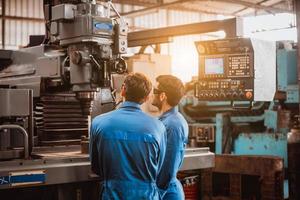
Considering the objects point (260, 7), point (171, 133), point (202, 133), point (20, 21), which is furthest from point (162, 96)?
point (260, 7)

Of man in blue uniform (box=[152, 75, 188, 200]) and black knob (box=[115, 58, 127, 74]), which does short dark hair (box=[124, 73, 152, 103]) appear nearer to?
black knob (box=[115, 58, 127, 74])

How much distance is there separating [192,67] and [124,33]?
300 inches

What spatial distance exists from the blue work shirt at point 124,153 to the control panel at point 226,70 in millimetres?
1187

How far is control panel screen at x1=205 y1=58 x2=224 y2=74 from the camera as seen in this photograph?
3.41 metres

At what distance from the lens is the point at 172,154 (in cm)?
260

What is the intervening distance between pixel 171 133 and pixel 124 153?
0.52 meters

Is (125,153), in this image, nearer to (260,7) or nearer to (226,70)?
(226,70)

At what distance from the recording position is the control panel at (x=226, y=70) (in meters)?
3.22

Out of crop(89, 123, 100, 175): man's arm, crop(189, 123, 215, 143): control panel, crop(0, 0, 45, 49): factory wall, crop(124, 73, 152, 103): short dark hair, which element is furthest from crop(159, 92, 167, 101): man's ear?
crop(0, 0, 45, 49): factory wall

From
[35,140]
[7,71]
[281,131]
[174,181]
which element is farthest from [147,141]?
[281,131]

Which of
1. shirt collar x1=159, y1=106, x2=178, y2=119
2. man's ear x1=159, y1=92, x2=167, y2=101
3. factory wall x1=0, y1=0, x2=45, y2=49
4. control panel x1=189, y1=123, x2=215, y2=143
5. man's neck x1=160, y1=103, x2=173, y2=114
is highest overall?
factory wall x1=0, y1=0, x2=45, y2=49

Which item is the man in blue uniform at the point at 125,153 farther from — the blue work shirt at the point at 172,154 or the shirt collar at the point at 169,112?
the shirt collar at the point at 169,112

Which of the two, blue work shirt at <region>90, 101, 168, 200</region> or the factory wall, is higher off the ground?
the factory wall

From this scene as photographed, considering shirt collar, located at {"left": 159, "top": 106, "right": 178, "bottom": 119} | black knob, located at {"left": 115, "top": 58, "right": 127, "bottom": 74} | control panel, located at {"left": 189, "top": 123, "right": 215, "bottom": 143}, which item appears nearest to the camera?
black knob, located at {"left": 115, "top": 58, "right": 127, "bottom": 74}
